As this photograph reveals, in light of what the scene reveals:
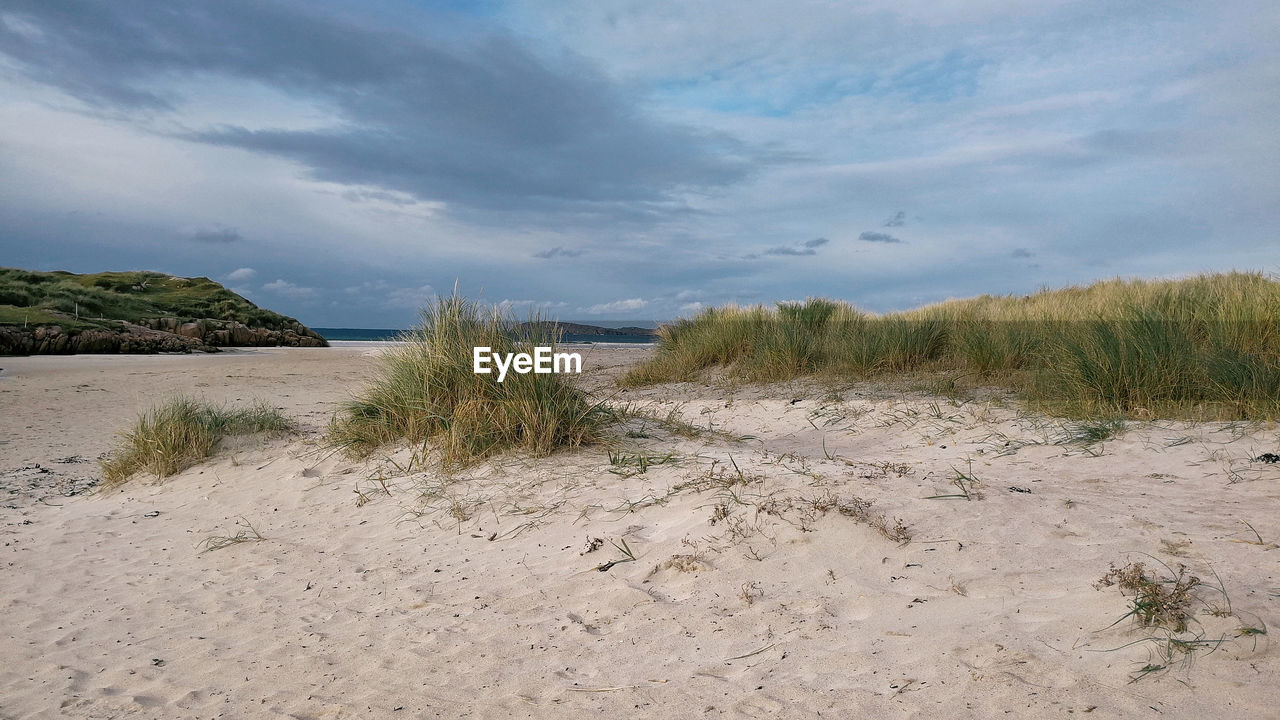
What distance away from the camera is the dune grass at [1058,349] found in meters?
6.06

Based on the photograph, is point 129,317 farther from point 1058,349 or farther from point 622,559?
point 1058,349

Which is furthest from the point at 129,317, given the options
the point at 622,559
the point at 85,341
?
the point at 622,559

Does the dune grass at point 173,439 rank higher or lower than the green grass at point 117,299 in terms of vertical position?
lower

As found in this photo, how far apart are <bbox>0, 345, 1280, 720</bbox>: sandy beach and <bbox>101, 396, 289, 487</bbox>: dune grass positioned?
0.43m

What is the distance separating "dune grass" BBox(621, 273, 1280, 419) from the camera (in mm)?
6062

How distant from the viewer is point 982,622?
2.84 meters

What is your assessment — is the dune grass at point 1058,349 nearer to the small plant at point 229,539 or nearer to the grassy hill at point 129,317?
the small plant at point 229,539

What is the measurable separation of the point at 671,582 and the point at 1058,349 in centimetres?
598

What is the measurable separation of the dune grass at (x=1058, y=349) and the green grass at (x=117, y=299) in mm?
17961

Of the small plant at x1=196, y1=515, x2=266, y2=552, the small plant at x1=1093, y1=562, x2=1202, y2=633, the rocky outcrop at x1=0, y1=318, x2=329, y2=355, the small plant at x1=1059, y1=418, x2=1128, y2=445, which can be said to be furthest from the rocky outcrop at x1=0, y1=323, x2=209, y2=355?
the small plant at x1=1093, y1=562, x2=1202, y2=633

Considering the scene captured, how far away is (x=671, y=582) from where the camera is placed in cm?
347

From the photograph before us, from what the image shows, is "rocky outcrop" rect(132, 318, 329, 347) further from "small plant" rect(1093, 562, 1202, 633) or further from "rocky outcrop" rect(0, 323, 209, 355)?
"small plant" rect(1093, 562, 1202, 633)

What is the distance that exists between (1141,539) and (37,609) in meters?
5.62

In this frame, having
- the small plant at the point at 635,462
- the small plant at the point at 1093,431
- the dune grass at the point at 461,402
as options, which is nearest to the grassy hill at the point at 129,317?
the dune grass at the point at 461,402
